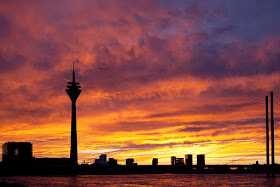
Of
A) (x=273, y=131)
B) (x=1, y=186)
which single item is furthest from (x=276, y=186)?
(x=1, y=186)

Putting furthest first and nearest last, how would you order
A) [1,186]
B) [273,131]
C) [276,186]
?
[273,131] → [276,186] → [1,186]

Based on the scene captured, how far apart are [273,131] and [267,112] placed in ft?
24.0

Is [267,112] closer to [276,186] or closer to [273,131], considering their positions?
[273,131]

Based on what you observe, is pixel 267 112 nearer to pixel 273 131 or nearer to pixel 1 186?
pixel 273 131

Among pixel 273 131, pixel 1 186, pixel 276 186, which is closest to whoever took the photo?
pixel 1 186

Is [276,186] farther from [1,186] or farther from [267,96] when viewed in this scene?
[1,186]

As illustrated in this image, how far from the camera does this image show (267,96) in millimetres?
118500

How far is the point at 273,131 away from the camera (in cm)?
11369

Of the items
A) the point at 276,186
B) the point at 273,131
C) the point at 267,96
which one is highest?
the point at 267,96

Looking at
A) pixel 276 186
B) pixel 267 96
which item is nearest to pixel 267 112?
pixel 267 96

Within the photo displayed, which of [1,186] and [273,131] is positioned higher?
[273,131]

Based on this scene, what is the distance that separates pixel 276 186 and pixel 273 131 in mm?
19085

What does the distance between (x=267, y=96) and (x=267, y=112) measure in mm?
4769

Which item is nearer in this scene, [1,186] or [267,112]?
[1,186]
